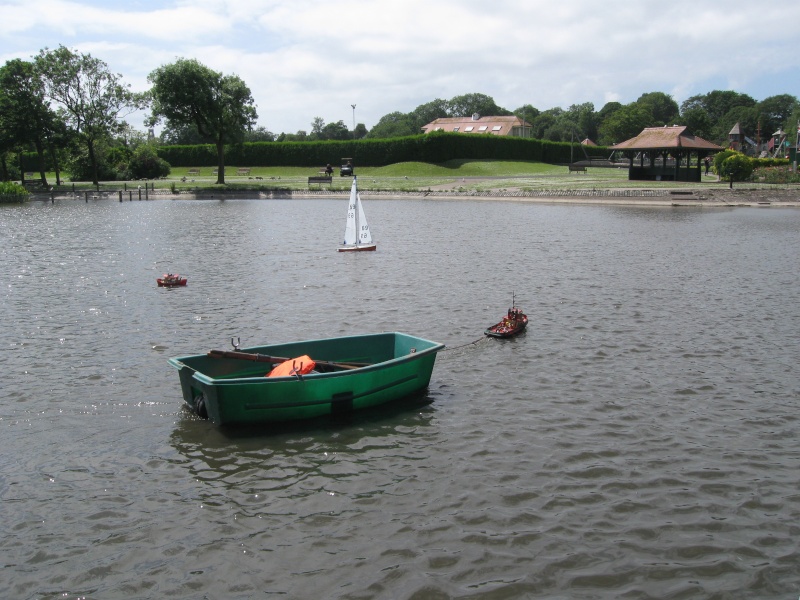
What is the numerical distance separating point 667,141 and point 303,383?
75075mm

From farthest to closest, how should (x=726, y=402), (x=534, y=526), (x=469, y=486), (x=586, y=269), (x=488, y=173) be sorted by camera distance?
(x=488, y=173)
(x=586, y=269)
(x=726, y=402)
(x=469, y=486)
(x=534, y=526)

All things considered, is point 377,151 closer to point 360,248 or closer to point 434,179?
point 434,179

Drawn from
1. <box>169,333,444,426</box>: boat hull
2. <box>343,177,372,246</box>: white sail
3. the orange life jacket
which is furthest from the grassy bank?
the orange life jacket

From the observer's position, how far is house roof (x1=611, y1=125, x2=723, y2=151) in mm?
79250

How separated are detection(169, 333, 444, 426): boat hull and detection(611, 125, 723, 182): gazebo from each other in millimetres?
71103

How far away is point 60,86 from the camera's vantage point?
301 ft

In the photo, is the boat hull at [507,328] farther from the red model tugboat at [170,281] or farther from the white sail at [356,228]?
the white sail at [356,228]

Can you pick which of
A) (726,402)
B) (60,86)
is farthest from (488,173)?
(726,402)

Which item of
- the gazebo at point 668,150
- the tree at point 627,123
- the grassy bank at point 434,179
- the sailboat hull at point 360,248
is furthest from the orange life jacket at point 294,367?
the tree at point 627,123

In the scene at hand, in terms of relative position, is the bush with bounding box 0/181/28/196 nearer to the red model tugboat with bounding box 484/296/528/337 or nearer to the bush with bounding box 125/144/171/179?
the bush with bounding box 125/144/171/179

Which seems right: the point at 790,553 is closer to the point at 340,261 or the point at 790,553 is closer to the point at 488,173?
the point at 340,261

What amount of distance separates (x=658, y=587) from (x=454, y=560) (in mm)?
2447

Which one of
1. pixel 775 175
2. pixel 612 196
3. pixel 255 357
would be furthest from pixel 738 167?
pixel 255 357

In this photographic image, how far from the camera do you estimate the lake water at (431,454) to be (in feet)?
30.5
